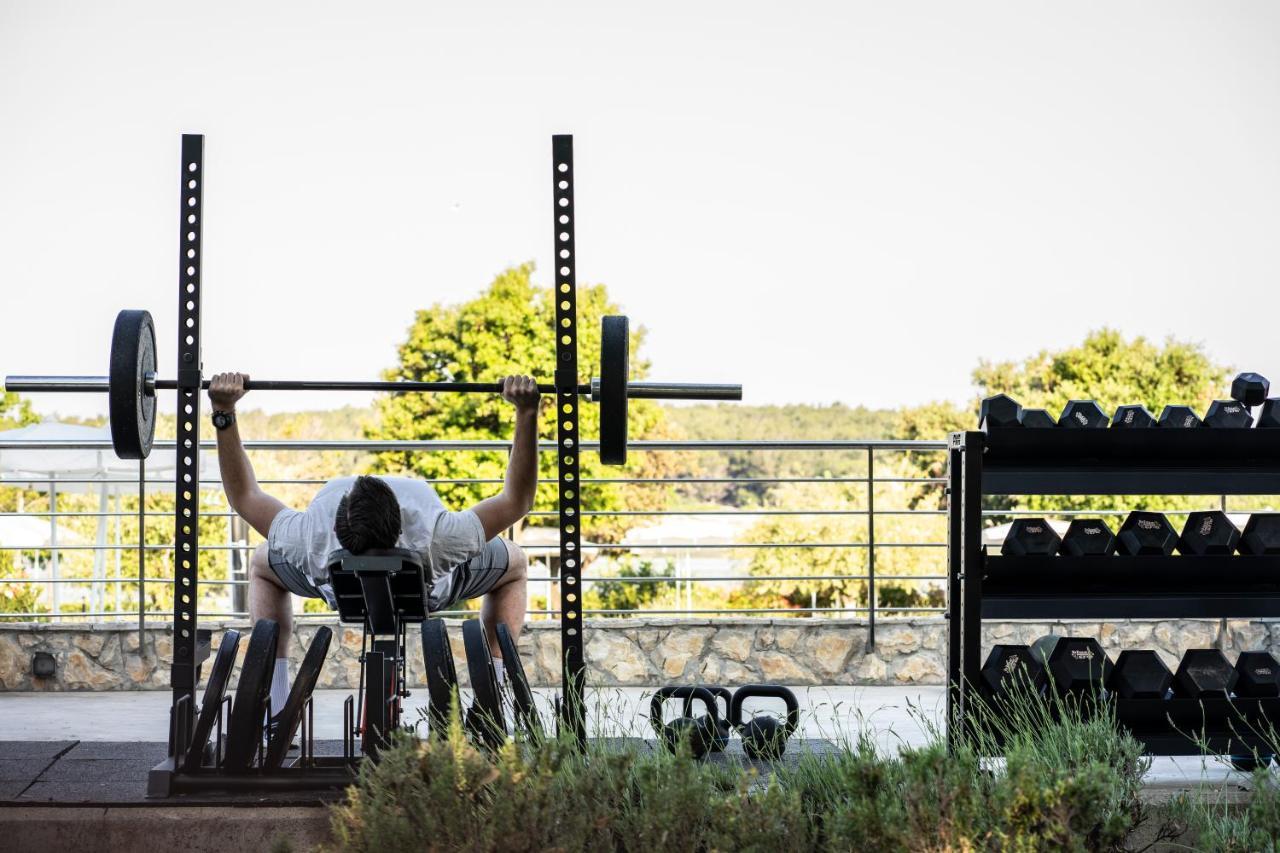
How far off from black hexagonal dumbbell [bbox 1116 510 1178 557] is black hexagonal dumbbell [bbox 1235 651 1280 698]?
28 centimetres

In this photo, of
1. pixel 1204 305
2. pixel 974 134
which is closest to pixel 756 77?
pixel 974 134

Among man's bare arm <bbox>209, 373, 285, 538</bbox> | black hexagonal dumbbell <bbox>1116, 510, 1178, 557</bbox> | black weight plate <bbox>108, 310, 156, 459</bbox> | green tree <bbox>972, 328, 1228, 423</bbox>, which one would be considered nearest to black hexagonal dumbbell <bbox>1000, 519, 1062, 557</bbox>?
black hexagonal dumbbell <bbox>1116, 510, 1178, 557</bbox>

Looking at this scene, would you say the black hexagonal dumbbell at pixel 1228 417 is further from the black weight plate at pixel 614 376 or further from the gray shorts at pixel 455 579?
the gray shorts at pixel 455 579

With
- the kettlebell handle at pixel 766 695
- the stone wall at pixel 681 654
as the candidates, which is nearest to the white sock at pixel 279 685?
the kettlebell handle at pixel 766 695

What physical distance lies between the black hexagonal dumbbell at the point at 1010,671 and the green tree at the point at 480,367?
453 inches

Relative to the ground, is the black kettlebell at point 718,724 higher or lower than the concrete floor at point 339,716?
higher

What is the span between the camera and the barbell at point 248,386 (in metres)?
2.40

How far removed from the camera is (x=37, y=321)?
22.2m

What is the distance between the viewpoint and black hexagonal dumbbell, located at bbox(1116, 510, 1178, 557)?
2.60 metres

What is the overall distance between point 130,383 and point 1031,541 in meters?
1.86

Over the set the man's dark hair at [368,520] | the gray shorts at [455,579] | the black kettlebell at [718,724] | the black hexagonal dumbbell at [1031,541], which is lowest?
the black kettlebell at [718,724]

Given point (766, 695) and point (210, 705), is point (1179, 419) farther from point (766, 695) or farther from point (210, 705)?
point (210, 705)

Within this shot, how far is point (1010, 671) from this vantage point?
2.56 metres

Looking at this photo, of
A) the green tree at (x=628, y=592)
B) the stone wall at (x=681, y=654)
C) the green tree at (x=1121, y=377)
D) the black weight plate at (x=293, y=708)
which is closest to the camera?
the black weight plate at (x=293, y=708)
